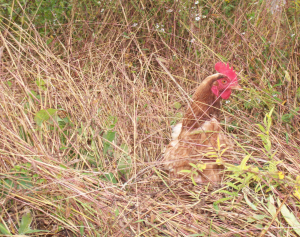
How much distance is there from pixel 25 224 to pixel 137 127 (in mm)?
1135

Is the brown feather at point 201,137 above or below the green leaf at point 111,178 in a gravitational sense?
above

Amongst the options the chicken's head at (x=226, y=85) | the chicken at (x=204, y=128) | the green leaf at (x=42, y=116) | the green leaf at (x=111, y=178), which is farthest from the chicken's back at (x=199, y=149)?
the green leaf at (x=42, y=116)

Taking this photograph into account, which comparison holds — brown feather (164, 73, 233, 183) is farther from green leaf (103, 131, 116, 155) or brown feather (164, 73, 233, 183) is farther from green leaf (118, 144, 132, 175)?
green leaf (103, 131, 116, 155)

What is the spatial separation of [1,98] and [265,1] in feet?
8.76

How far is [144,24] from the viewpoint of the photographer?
304 cm

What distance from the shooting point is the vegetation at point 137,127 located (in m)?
1.58

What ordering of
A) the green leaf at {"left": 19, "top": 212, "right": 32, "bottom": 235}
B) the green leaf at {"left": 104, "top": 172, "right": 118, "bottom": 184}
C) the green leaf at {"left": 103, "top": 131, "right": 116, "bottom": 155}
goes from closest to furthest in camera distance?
the green leaf at {"left": 19, "top": 212, "right": 32, "bottom": 235} < the green leaf at {"left": 104, "top": 172, "right": 118, "bottom": 184} < the green leaf at {"left": 103, "top": 131, "right": 116, "bottom": 155}

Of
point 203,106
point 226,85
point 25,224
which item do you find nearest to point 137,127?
point 203,106

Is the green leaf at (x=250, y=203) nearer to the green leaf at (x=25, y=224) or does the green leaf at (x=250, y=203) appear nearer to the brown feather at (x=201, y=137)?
the brown feather at (x=201, y=137)

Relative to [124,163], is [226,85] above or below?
above

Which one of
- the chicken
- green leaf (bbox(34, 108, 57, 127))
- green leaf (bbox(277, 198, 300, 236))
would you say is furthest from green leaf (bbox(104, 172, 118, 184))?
green leaf (bbox(277, 198, 300, 236))

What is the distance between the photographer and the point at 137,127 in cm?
241

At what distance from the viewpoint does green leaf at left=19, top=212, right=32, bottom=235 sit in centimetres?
145

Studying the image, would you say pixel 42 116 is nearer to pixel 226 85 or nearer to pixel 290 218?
pixel 226 85
